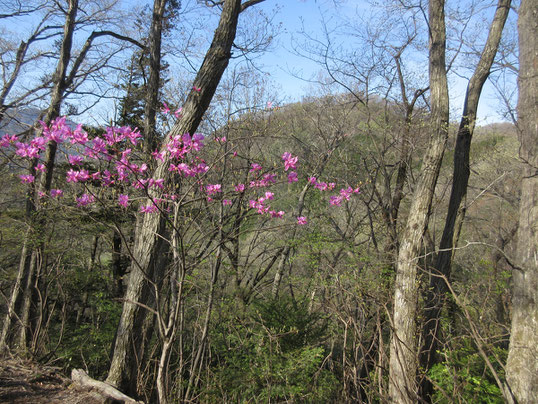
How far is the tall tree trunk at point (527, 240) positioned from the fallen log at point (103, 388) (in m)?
3.27

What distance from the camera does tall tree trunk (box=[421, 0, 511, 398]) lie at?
18.1 ft

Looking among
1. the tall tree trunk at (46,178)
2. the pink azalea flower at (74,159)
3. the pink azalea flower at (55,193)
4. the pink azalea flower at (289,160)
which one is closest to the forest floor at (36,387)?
the pink azalea flower at (55,193)

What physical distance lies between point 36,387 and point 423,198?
4.78 m

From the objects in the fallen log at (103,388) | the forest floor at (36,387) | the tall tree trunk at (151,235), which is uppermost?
the tall tree trunk at (151,235)

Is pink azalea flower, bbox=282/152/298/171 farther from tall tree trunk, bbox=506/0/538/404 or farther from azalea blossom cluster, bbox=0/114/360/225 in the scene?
tall tree trunk, bbox=506/0/538/404

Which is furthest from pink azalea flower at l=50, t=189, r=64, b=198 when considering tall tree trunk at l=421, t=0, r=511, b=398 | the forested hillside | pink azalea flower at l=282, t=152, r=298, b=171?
tall tree trunk at l=421, t=0, r=511, b=398

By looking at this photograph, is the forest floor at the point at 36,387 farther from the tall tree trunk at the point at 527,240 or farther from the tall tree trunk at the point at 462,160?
the tall tree trunk at the point at 462,160

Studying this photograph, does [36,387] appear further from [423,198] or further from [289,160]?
[423,198]

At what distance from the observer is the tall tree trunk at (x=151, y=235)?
332cm

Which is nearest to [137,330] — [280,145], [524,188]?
[524,188]

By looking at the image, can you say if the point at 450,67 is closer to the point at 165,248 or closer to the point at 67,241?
the point at 165,248

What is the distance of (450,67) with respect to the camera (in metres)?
6.82

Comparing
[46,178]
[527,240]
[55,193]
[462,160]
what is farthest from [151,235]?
[462,160]

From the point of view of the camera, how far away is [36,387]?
3.30m
